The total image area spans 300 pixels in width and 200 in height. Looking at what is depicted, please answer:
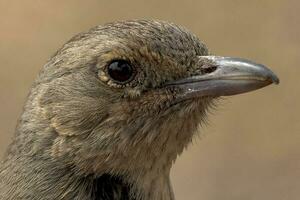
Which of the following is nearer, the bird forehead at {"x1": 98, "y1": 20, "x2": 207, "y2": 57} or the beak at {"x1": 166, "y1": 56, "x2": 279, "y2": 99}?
the beak at {"x1": 166, "y1": 56, "x2": 279, "y2": 99}

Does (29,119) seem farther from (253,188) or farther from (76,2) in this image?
(76,2)

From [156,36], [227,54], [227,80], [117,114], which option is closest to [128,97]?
[117,114]

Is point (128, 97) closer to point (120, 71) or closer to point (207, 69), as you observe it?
point (120, 71)

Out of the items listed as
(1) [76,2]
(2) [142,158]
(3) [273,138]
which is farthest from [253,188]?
(2) [142,158]

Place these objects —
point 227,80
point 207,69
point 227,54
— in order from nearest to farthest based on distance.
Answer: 1. point 227,80
2. point 207,69
3. point 227,54

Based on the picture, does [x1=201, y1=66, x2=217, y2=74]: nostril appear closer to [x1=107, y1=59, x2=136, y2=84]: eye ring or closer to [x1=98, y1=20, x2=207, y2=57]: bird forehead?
[x1=98, y1=20, x2=207, y2=57]: bird forehead

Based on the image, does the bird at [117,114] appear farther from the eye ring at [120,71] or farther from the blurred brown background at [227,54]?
the blurred brown background at [227,54]

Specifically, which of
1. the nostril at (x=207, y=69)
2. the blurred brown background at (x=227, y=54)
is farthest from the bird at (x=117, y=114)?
the blurred brown background at (x=227, y=54)

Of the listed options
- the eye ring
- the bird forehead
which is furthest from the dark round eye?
the bird forehead

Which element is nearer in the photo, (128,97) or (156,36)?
(128,97)
